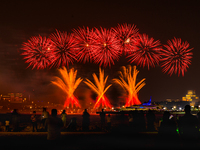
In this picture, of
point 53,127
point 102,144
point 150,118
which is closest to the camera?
point 53,127

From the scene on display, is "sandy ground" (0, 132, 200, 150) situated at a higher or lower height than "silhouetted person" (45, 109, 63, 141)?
lower

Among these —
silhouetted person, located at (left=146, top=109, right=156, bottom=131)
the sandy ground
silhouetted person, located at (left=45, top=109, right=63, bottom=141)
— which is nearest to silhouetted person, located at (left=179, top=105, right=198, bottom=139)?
the sandy ground

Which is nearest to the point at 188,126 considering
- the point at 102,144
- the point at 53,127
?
the point at 102,144

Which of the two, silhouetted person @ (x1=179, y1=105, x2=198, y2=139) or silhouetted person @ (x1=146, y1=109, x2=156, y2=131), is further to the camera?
silhouetted person @ (x1=146, y1=109, x2=156, y2=131)

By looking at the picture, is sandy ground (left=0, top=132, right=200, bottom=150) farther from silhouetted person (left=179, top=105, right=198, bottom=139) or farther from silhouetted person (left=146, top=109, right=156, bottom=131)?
silhouetted person (left=146, top=109, right=156, bottom=131)

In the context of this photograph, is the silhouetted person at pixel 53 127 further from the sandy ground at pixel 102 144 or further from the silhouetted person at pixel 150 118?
the silhouetted person at pixel 150 118

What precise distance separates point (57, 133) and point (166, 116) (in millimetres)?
4645

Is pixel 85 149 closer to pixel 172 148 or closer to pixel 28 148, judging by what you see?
pixel 28 148

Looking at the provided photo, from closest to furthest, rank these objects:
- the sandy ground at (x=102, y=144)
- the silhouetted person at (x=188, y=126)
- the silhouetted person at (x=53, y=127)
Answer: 1. the silhouetted person at (x=188, y=126)
2. the silhouetted person at (x=53, y=127)
3. the sandy ground at (x=102, y=144)

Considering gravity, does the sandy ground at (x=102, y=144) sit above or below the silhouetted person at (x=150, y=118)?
below

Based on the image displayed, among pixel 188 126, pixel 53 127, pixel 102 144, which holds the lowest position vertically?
pixel 102 144

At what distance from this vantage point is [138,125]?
20.6 m

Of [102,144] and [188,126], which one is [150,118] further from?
[188,126]

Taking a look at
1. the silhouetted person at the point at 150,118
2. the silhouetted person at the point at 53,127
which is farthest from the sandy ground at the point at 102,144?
the silhouetted person at the point at 150,118
